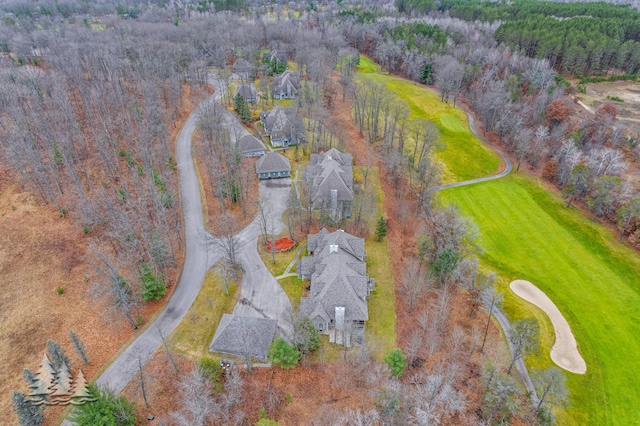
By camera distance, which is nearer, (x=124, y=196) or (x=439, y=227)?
(x=439, y=227)

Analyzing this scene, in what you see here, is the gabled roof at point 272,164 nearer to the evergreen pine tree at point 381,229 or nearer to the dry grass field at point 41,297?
the evergreen pine tree at point 381,229

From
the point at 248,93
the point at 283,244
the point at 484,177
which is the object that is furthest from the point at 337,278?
the point at 248,93

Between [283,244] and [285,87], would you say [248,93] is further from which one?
[283,244]

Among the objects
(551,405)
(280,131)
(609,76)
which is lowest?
(551,405)

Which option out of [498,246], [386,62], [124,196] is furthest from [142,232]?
[386,62]

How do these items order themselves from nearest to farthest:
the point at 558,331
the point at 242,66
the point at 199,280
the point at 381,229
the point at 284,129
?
the point at 558,331 → the point at 199,280 → the point at 381,229 → the point at 284,129 → the point at 242,66

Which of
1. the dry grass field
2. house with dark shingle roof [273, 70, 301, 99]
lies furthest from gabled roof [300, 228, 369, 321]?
house with dark shingle roof [273, 70, 301, 99]

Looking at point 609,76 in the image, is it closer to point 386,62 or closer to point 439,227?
point 386,62
